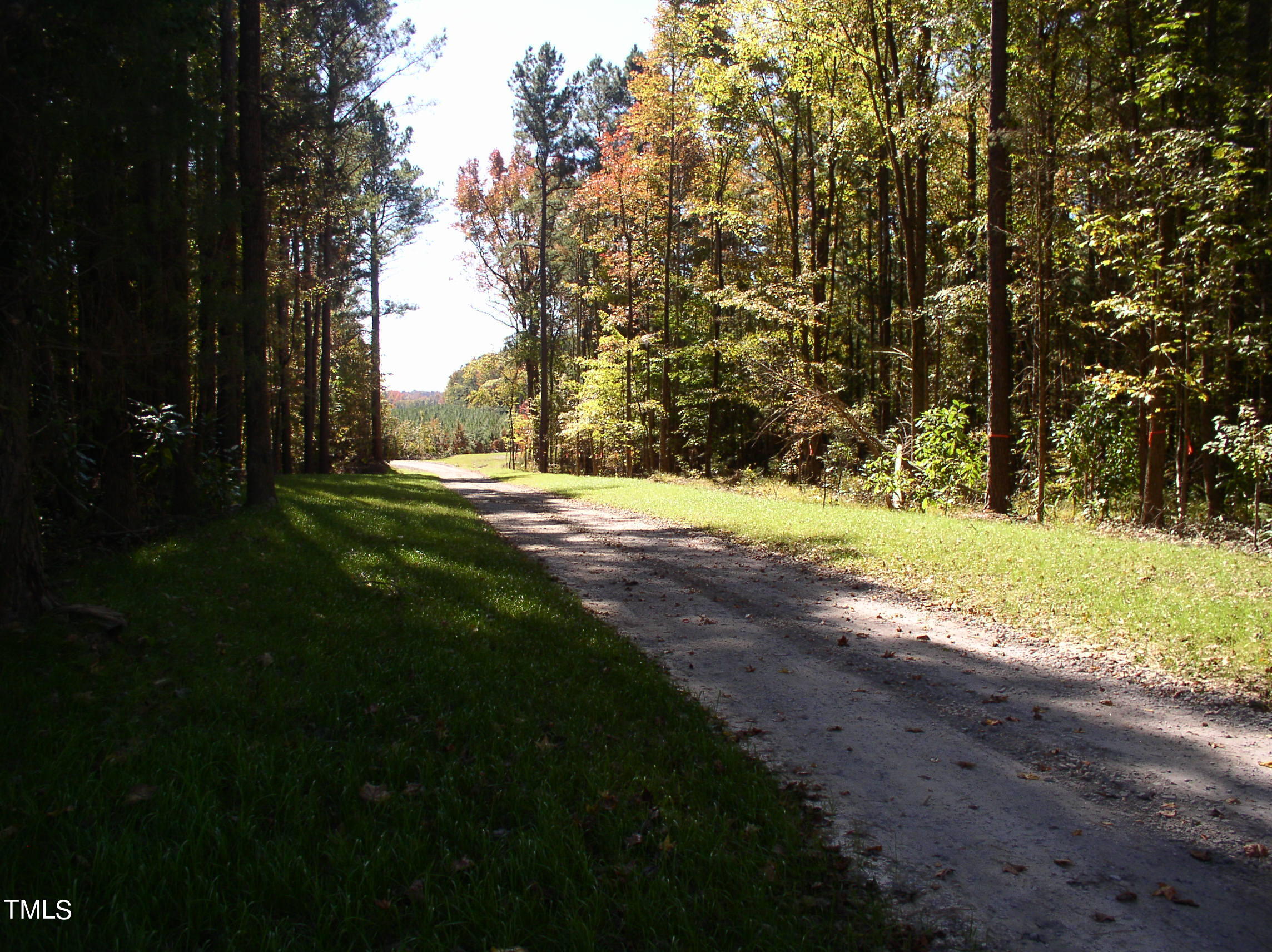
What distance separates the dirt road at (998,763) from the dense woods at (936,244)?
830 centimetres

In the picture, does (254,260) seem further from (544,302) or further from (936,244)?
(544,302)

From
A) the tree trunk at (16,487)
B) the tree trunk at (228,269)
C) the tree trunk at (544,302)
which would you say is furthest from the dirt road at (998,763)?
the tree trunk at (544,302)

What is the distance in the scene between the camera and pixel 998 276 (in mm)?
13984

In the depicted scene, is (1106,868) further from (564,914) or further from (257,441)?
(257,441)

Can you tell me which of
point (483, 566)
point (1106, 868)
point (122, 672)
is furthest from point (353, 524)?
point (1106, 868)

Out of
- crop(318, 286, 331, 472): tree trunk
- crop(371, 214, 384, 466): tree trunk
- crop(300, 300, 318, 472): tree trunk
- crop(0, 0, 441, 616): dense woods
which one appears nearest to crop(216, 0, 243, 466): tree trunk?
crop(0, 0, 441, 616): dense woods

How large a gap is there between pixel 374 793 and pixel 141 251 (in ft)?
25.0

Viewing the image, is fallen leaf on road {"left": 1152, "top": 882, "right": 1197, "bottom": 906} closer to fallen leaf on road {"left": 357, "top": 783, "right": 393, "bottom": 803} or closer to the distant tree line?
fallen leaf on road {"left": 357, "top": 783, "right": 393, "bottom": 803}

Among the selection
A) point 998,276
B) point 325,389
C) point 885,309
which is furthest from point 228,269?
point 885,309

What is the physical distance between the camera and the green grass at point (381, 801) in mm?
2490

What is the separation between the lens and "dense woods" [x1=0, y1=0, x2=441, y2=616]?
213 inches

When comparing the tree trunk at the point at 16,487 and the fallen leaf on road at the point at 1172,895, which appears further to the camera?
the tree trunk at the point at 16,487

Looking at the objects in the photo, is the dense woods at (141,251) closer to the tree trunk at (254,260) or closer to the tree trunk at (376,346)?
the tree trunk at (254,260)

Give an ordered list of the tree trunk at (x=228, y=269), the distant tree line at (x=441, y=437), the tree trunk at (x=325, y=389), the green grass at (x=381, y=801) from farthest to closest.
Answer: the distant tree line at (x=441, y=437) < the tree trunk at (x=325, y=389) < the tree trunk at (x=228, y=269) < the green grass at (x=381, y=801)
